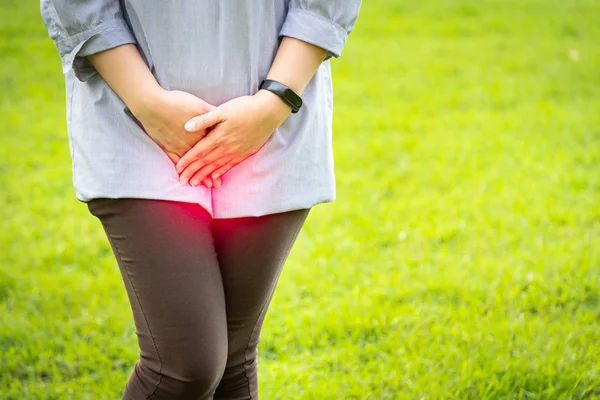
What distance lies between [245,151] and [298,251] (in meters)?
2.16

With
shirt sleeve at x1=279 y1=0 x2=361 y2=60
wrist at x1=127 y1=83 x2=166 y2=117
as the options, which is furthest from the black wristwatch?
wrist at x1=127 y1=83 x2=166 y2=117

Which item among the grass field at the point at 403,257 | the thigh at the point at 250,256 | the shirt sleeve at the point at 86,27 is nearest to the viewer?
the shirt sleeve at the point at 86,27

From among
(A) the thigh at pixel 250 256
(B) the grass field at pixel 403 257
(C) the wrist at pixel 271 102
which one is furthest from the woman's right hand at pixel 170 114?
(B) the grass field at pixel 403 257

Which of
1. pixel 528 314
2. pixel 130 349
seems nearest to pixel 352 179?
pixel 528 314

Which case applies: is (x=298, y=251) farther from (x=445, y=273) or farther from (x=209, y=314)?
(x=209, y=314)

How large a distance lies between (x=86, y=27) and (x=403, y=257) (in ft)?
7.66

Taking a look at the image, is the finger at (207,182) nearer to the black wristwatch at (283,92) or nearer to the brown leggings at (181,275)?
the brown leggings at (181,275)

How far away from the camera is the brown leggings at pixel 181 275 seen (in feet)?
4.98

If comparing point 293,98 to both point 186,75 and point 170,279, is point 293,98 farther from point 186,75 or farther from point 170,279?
point 170,279

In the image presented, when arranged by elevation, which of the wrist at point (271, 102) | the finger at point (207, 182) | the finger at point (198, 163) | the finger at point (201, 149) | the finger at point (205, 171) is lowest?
the finger at point (207, 182)

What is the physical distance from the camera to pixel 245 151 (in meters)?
1.57

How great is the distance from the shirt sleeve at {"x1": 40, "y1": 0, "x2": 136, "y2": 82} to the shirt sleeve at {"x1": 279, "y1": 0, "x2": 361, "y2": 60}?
1.13 feet

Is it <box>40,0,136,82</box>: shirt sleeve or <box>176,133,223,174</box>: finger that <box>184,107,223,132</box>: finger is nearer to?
<box>176,133,223,174</box>: finger

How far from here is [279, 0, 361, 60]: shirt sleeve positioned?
62.4 inches
